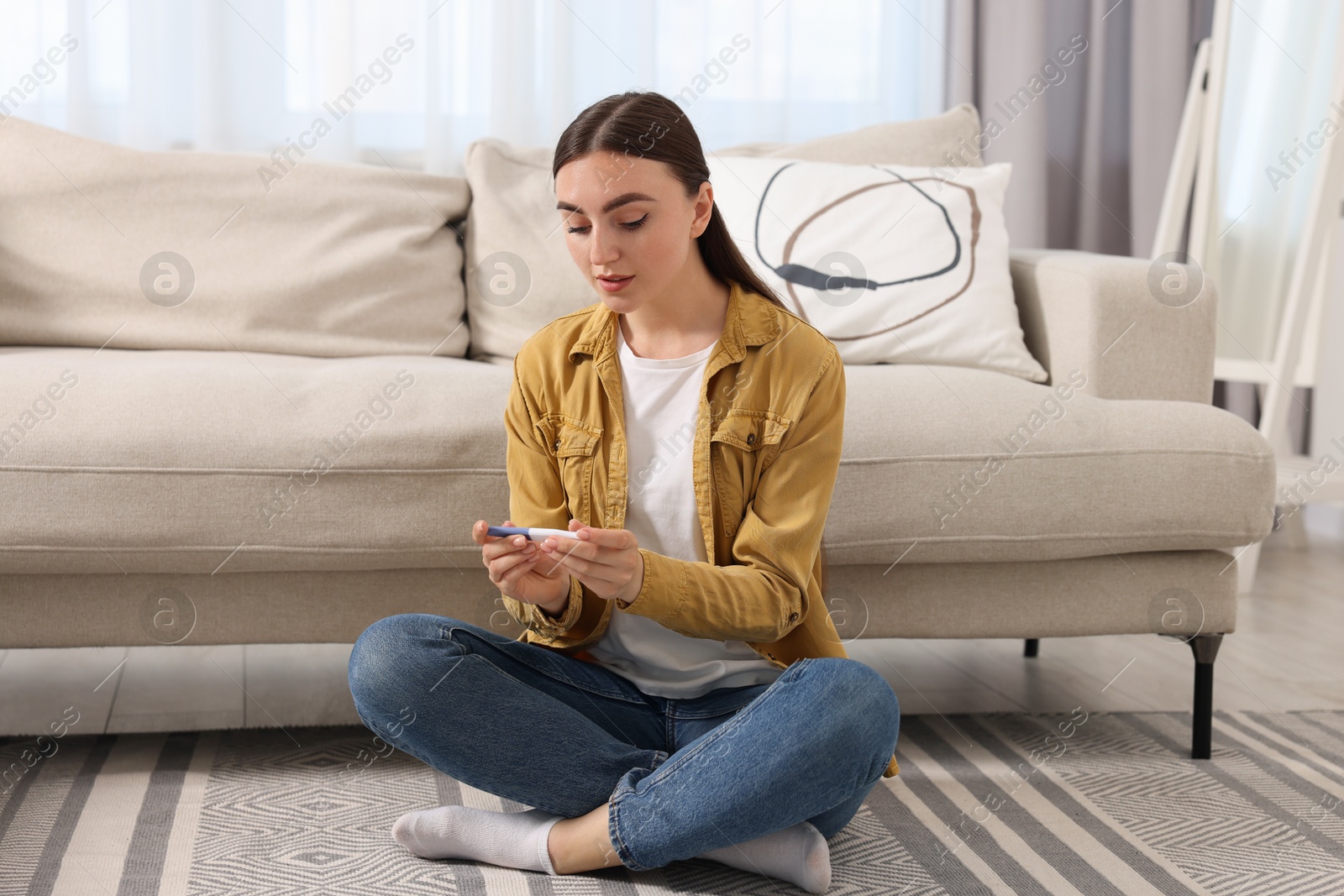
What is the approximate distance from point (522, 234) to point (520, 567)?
0.99 meters

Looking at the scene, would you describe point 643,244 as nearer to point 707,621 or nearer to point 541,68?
point 707,621

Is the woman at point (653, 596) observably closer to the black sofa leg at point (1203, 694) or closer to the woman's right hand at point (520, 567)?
the woman's right hand at point (520, 567)

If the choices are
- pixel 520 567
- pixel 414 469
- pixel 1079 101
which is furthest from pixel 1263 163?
pixel 520 567

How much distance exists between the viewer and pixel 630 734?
1153mm

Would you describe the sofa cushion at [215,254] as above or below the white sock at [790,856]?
above

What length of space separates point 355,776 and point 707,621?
1.70ft

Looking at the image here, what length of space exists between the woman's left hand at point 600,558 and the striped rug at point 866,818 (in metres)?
0.29

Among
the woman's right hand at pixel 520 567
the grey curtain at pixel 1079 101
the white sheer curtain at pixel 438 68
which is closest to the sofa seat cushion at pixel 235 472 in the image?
the woman's right hand at pixel 520 567

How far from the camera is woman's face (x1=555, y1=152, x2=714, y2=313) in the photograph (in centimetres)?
105

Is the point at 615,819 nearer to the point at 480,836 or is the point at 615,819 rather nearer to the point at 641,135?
the point at 480,836

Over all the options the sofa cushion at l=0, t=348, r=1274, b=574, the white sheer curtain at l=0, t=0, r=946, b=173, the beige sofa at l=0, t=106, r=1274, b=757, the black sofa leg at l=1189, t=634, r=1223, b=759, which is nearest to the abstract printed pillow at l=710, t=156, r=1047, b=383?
the beige sofa at l=0, t=106, r=1274, b=757

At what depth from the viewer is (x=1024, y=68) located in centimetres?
267

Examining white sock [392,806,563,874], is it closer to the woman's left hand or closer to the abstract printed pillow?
the woman's left hand

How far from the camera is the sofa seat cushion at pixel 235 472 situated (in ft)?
4.15
